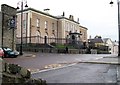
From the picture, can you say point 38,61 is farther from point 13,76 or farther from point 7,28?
point 13,76

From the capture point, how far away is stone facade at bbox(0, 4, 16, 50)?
31.8 metres

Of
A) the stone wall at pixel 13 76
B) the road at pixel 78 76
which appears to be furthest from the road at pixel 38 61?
the stone wall at pixel 13 76

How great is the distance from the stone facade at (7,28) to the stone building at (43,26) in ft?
56.8

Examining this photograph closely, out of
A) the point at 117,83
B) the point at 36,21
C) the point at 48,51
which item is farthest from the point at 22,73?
the point at 36,21

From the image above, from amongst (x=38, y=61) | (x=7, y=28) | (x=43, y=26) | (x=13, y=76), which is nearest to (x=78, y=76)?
(x=13, y=76)

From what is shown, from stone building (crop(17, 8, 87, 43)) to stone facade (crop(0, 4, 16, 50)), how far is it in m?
17.3

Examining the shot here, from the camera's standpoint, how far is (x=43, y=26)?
198 feet

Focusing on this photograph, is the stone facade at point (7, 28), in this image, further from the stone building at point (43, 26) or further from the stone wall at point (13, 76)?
the stone wall at point (13, 76)

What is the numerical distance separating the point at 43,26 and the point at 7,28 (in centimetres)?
2815

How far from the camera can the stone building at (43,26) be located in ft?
178

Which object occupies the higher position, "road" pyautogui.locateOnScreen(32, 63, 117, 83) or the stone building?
the stone building

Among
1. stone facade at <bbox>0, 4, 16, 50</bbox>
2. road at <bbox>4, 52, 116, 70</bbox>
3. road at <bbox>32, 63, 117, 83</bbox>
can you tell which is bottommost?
road at <bbox>32, 63, 117, 83</bbox>

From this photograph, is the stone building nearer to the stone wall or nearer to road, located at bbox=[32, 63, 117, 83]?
road, located at bbox=[32, 63, 117, 83]

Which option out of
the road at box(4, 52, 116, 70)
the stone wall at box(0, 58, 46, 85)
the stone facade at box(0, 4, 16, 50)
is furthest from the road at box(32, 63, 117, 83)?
the stone facade at box(0, 4, 16, 50)
